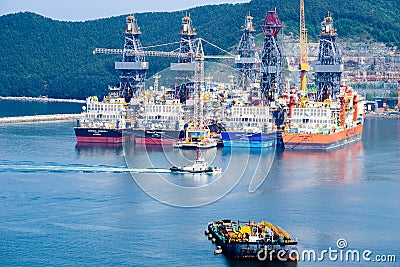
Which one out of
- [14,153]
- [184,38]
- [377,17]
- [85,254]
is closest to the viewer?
[85,254]

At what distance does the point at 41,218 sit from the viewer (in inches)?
1303

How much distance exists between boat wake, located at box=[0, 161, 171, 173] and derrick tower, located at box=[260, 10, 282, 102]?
17347mm

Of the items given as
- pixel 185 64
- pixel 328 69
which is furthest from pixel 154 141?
pixel 328 69

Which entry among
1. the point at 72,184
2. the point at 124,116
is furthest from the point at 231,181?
the point at 124,116

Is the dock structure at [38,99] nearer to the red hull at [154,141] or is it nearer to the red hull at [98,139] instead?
the red hull at [98,139]

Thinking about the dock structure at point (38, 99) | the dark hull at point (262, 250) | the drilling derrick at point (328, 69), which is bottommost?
the dark hull at point (262, 250)

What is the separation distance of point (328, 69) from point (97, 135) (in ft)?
41.8

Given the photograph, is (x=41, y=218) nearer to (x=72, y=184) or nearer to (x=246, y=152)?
(x=72, y=184)

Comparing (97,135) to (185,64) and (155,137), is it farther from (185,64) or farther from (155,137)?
(185,64)

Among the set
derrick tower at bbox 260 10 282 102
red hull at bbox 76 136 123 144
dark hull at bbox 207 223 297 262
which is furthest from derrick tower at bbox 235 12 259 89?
dark hull at bbox 207 223 297 262

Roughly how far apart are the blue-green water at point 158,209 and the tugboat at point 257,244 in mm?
376

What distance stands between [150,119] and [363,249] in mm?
26668

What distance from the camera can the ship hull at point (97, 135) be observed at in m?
54.2

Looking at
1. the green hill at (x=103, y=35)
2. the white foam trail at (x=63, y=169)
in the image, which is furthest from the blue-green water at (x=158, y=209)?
the green hill at (x=103, y=35)
